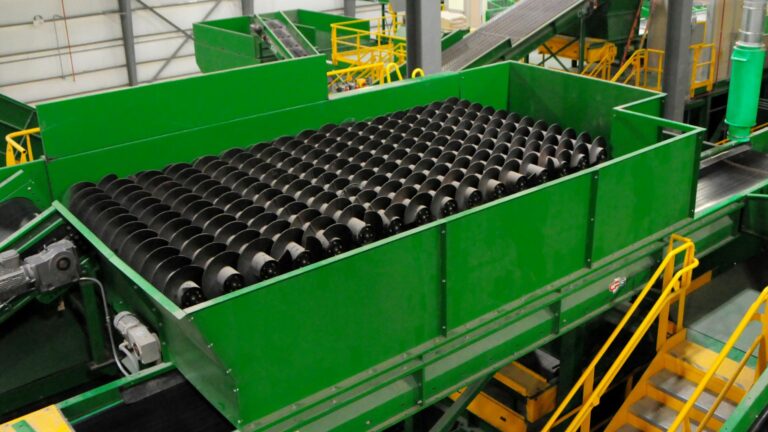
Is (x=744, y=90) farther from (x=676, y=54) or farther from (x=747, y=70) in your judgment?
(x=676, y=54)

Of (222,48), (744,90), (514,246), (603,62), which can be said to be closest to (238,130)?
(514,246)

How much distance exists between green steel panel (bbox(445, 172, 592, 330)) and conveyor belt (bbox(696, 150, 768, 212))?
6.19ft

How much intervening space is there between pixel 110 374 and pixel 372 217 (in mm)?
2271

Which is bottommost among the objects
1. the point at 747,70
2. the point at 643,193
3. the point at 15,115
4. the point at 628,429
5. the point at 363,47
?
the point at 628,429

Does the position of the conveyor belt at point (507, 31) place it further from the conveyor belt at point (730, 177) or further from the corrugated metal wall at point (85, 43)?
the corrugated metal wall at point (85, 43)

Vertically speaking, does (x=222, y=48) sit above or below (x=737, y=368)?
above

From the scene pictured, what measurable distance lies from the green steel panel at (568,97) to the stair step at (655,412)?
2198 millimetres

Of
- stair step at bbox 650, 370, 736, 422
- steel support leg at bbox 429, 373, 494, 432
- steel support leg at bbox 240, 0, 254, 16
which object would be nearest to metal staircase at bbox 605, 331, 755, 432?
stair step at bbox 650, 370, 736, 422

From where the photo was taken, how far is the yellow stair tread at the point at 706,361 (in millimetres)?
6098

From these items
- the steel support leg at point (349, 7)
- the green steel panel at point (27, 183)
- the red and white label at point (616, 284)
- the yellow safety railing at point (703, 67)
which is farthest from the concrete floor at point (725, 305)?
the steel support leg at point (349, 7)

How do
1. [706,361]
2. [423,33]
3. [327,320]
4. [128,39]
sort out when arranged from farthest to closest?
[128,39] < [423,33] < [706,361] < [327,320]

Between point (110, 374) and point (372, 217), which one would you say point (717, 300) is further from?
point (110, 374)

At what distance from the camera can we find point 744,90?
30.6ft

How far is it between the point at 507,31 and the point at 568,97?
18.0 ft
